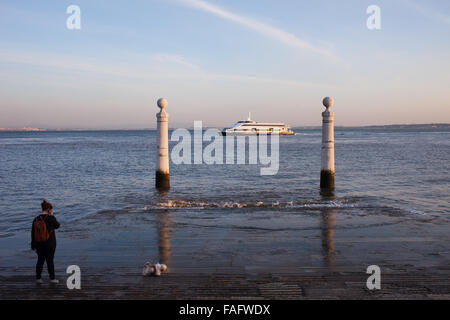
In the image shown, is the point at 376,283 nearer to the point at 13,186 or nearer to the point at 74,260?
the point at 74,260

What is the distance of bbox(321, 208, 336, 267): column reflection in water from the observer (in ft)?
24.9

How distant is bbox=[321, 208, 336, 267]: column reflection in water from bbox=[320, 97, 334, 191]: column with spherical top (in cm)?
371

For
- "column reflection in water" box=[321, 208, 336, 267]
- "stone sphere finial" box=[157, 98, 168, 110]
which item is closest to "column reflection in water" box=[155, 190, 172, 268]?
"column reflection in water" box=[321, 208, 336, 267]

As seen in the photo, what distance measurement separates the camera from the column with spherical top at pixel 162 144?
16609 mm

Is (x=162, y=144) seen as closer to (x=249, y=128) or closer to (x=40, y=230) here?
(x=40, y=230)

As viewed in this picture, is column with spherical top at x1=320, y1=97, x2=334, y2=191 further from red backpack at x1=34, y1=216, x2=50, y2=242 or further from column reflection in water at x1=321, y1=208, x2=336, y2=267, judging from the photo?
red backpack at x1=34, y1=216, x2=50, y2=242

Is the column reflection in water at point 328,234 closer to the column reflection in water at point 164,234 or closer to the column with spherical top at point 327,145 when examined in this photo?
the column reflection in water at point 164,234

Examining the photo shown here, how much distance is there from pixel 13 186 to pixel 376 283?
67.5ft

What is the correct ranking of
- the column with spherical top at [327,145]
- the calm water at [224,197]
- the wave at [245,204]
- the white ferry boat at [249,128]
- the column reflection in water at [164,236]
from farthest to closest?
the white ferry boat at [249,128] < the column with spherical top at [327,145] < the wave at [245,204] < the calm water at [224,197] < the column reflection in water at [164,236]

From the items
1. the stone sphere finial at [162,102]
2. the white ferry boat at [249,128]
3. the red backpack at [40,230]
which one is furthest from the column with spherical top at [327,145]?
the white ferry boat at [249,128]

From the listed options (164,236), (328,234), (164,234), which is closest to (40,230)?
(164,236)

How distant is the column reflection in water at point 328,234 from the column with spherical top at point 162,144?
7247 mm

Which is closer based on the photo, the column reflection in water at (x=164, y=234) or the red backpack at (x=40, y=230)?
the red backpack at (x=40, y=230)
